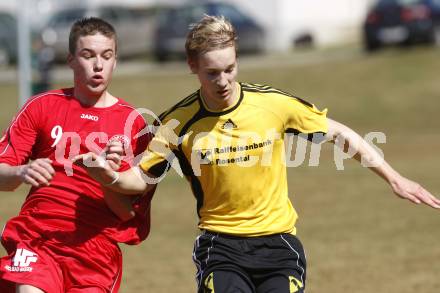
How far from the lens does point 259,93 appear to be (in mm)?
5574

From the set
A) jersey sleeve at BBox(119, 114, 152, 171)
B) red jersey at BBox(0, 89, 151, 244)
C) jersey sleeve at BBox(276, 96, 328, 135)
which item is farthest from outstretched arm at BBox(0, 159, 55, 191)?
jersey sleeve at BBox(276, 96, 328, 135)

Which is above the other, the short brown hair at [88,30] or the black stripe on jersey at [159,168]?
the short brown hair at [88,30]

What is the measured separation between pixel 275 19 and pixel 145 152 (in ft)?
121

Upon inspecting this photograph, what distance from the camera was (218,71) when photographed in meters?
5.28

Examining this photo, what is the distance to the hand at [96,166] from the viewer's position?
502 cm

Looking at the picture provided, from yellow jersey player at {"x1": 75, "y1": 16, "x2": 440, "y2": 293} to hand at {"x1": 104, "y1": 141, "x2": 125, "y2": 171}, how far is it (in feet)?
0.46

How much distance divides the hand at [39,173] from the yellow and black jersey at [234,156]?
0.79 m

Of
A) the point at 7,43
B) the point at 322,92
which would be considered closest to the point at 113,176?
the point at 322,92

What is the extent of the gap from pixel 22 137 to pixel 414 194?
216 cm

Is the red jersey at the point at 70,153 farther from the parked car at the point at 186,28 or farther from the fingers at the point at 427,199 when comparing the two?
the parked car at the point at 186,28

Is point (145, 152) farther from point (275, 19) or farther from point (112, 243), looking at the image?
point (275, 19)

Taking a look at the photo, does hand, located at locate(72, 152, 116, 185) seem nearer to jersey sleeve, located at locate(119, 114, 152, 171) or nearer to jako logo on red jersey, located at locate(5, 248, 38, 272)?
jersey sleeve, located at locate(119, 114, 152, 171)

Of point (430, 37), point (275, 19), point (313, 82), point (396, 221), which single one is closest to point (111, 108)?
point (396, 221)

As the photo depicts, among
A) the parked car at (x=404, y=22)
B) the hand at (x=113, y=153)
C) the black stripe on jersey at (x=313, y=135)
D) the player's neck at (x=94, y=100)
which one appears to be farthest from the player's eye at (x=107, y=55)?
the parked car at (x=404, y=22)
